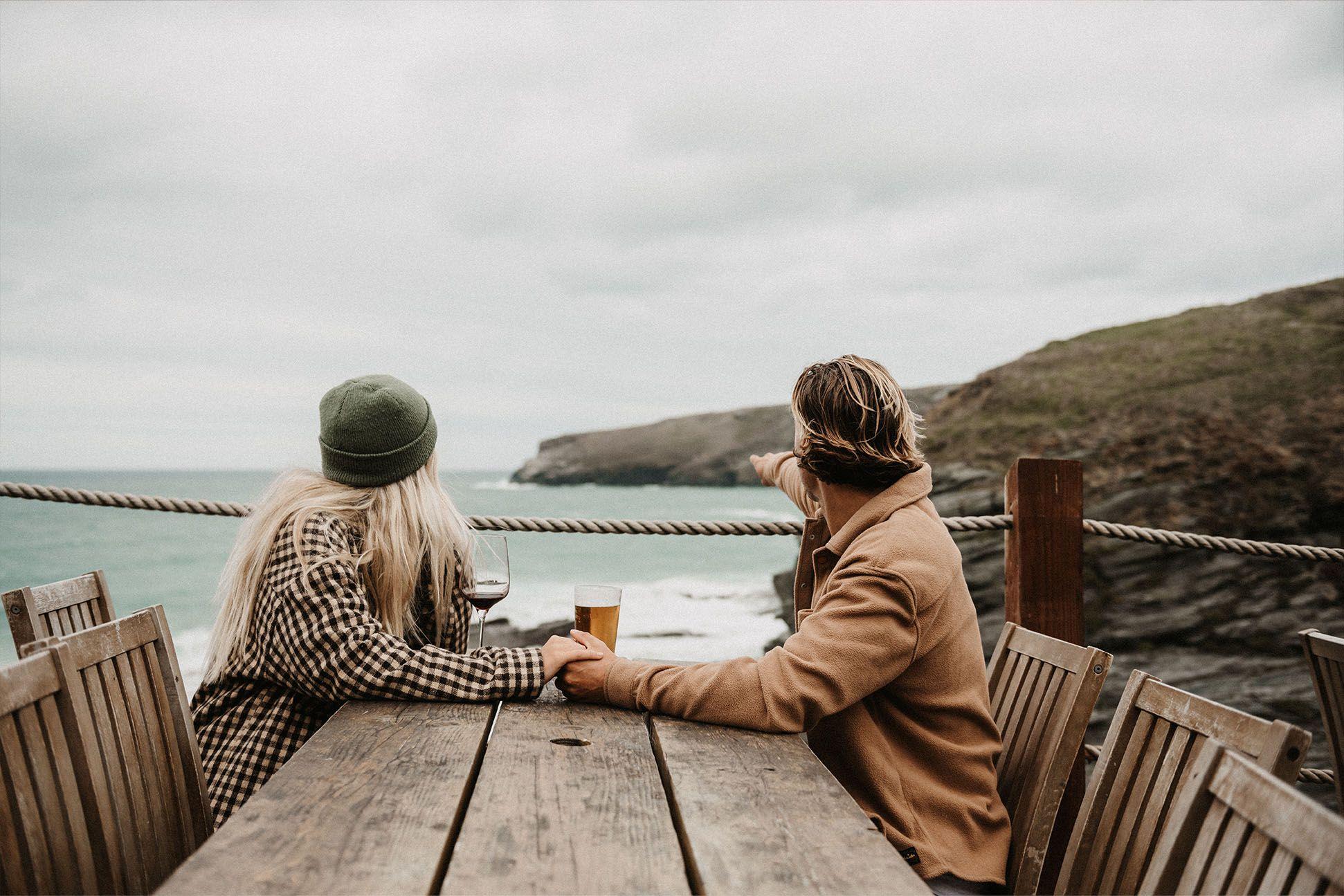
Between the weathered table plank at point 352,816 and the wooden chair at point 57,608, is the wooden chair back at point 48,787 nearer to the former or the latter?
the weathered table plank at point 352,816

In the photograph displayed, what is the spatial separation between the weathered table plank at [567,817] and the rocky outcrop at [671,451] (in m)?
55.4

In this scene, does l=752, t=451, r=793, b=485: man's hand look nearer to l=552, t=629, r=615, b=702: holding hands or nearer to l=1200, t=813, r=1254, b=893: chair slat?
l=552, t=629, r=615, b=702: holding hands

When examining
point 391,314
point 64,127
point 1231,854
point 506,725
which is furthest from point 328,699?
point 391,314

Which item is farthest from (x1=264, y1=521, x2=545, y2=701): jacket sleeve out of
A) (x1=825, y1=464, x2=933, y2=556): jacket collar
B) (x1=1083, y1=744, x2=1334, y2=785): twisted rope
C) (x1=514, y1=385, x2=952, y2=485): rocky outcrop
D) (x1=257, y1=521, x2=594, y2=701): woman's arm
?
(x1=514, y1=385, x2=952, y2=485): rocky outcrop

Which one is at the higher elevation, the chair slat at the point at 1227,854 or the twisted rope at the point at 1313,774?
the chair slat at the point at 1227,854

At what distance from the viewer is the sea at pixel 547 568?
17625mm

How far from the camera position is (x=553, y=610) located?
1873cm

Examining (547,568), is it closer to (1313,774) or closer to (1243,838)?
(1313,774)

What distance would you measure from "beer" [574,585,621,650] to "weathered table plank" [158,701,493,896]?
0.43 m

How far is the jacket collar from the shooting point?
1.95m

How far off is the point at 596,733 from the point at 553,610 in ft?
57.1

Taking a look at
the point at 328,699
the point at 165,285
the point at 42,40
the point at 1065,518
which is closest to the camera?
the point at 328,699

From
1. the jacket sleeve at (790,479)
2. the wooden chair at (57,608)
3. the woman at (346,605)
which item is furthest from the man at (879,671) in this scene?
the wooden chair at (57,608)

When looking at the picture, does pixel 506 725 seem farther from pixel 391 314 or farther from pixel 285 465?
pixel 391 314
